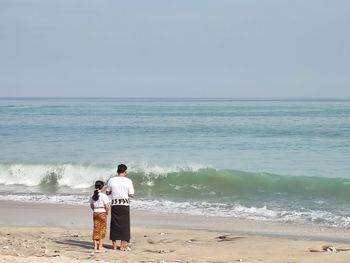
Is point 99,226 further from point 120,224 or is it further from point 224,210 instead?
point 224,210

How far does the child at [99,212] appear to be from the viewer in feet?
35.6

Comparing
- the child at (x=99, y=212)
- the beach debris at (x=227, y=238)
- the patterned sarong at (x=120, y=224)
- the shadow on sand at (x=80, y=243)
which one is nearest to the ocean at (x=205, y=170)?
the beach debris at (x=227, y=238)

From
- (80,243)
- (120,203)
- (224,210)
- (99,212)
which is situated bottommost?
(224,210)

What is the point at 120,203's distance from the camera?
10.9 metres

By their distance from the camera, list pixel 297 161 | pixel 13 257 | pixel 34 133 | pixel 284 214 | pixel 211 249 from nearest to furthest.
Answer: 1. pixel 13 257
2. pixel 211 249
3. pixel 284 214
4. pixel 297 161
5. pixel 34 133

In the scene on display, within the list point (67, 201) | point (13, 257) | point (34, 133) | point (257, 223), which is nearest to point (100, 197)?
point (13, 257)

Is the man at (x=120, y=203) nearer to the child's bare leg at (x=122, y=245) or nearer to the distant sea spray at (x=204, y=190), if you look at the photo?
the child's bare leg at (x=122, y=245)

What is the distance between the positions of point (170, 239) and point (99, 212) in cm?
147

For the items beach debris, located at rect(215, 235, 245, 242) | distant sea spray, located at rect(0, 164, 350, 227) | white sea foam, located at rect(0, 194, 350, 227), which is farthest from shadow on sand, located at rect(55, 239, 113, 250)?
distant sea spray, located at rect(0, 164, 350, 227)

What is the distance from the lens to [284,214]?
15352 millimetres

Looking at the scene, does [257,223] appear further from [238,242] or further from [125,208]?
[125,208]

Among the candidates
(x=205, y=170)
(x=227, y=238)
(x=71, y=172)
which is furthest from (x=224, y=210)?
(x=71, y=172)

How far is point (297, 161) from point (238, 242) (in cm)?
1667

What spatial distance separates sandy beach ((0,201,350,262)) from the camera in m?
9.96
